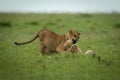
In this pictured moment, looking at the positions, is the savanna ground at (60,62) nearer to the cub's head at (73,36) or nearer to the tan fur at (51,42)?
the tan fur at (51,42)

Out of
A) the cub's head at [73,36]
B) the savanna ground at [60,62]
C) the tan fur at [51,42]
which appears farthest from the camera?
the tan fur at [51,42]

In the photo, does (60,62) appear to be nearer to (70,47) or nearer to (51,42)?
(70,47)

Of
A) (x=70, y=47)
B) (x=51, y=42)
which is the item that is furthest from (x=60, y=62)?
(x=51, y=42)

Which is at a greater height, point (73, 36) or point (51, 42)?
point (73, 36)

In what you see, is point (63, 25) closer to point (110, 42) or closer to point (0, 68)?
point (110, 42)

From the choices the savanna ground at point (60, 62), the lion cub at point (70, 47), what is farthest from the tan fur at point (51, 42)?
the savanna ground at point (60, 62)

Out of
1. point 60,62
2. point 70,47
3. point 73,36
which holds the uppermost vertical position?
point 73,36

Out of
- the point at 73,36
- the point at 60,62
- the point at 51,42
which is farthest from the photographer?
the point at 51,42

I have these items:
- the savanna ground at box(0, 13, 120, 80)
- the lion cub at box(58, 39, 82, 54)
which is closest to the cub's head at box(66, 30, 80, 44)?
the lion cub at box(58, 39, 82, 54)

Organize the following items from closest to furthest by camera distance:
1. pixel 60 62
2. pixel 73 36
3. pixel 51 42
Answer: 1. pixel 60 62
2. pixel 73 36
3. pixel 51 42

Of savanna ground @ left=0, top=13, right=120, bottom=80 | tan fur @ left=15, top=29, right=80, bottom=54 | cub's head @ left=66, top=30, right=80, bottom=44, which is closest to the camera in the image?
savanna ground @ left=0, top=13, right=120, bottom=80

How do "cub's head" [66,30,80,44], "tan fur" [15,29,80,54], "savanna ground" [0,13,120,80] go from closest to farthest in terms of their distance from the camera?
"savanna ground" [0,13,120,80]
"cub's head" [66,30,80,44]
"tan fur" [15,29,80,54]

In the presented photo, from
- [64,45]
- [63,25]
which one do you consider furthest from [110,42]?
[63,25]

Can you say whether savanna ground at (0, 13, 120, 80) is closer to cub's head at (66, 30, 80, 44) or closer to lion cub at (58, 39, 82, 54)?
lion cub at (58, 39, 82, 54)
